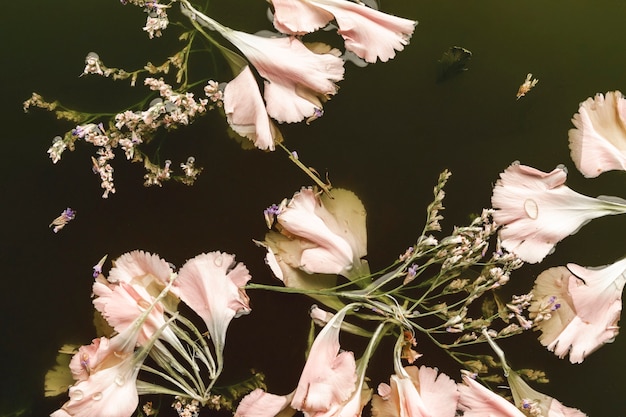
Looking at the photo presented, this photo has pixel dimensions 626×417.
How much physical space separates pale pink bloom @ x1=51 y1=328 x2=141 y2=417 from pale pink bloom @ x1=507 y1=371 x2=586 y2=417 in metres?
0.38

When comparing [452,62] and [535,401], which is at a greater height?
[452,62]

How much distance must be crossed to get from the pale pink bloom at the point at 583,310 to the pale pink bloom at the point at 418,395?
0.12 meters

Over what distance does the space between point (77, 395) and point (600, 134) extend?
58 centimetres

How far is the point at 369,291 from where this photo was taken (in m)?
0.57

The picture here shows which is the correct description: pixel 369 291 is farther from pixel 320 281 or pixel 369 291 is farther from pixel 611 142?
pixel 611 142

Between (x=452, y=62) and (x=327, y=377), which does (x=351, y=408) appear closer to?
(x=327, y=377)

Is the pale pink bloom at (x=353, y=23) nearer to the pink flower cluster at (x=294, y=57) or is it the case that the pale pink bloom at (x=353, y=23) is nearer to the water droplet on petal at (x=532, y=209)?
the pink flower cluster at (x=294, y=57)

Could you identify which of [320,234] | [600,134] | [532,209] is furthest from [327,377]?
[600,134]

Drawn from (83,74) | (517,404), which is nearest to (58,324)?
(83,74)

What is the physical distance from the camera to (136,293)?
0.54 m

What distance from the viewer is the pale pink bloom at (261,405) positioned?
1.78 feet

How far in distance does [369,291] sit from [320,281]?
0.17 ft

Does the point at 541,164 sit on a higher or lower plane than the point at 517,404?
higher

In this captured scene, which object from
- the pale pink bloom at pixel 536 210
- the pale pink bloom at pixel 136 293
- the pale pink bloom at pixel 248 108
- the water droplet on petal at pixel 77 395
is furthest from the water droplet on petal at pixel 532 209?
the water droplet on petal at pixel 77 395
